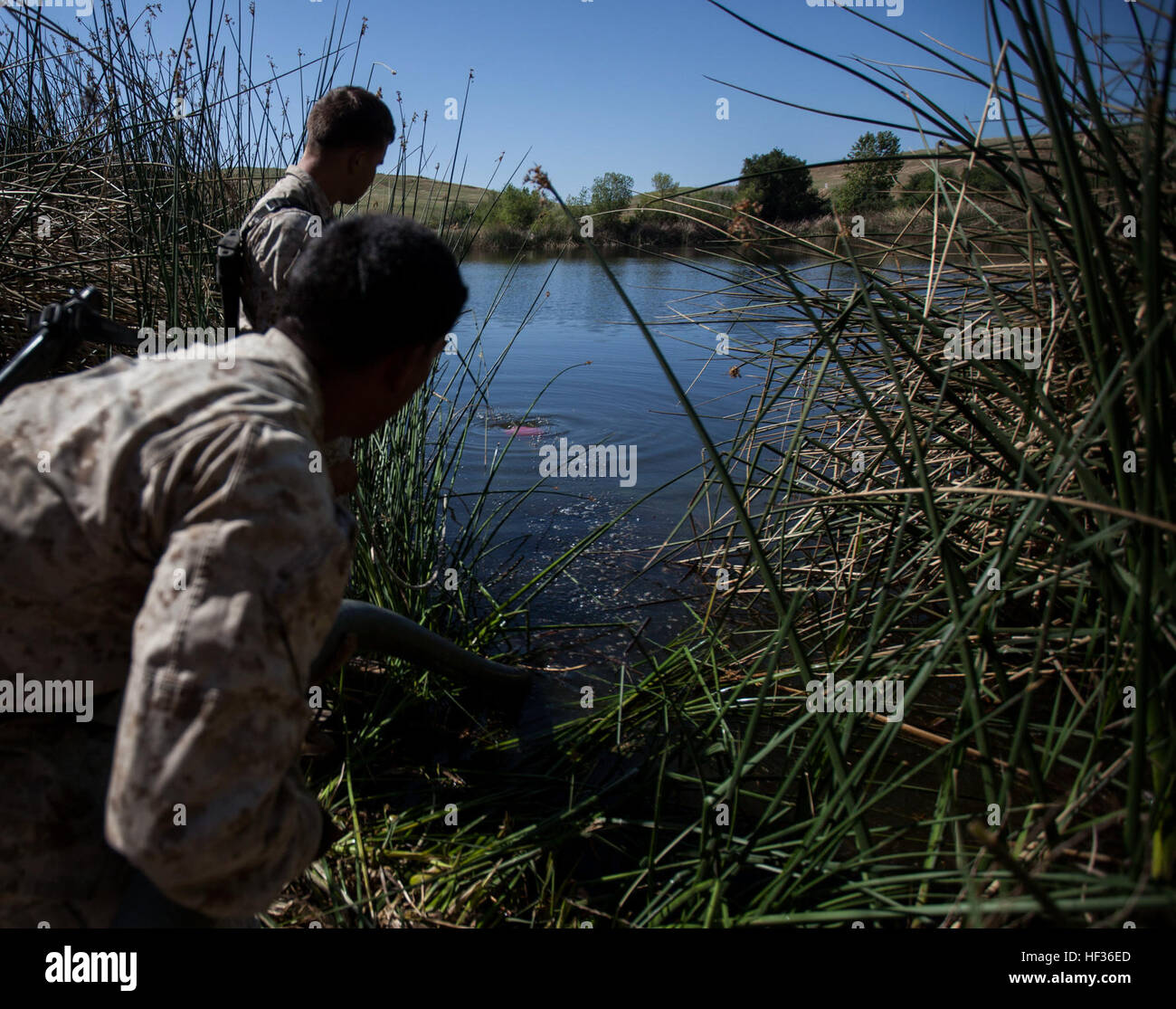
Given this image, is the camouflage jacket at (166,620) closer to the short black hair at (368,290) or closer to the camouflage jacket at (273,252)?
the short black hair at (368,290)

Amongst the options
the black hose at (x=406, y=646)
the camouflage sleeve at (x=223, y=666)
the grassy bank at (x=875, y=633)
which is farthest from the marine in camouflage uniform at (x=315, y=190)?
the camouflage sleeve at (x=223, y=666)

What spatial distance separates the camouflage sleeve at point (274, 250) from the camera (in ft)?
7.49

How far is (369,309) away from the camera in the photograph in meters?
1.13

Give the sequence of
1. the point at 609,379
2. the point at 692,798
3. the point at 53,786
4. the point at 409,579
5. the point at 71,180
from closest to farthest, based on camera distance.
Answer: the point at 53,786 → the point at 692,798 → the point at 409,579 → the point at 71,180 → the point at 609,379

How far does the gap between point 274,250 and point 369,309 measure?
1370mm

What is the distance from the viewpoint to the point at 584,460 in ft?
18.2

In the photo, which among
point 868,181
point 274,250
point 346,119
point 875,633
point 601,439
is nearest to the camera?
point 875,633

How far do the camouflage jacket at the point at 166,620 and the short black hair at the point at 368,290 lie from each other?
6cm

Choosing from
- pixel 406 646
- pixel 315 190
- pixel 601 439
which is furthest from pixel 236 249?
pixel 601 439

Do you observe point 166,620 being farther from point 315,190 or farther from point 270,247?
point 315,190

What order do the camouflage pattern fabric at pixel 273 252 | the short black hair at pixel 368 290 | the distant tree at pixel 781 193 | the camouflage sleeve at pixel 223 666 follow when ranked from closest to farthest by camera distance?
the camouflage sleeve at pixel 223 666
the short black hair at pixel 368 290
the distant tree at pixel 781 193
the camouflage pattern fabric at pixel 273 252
